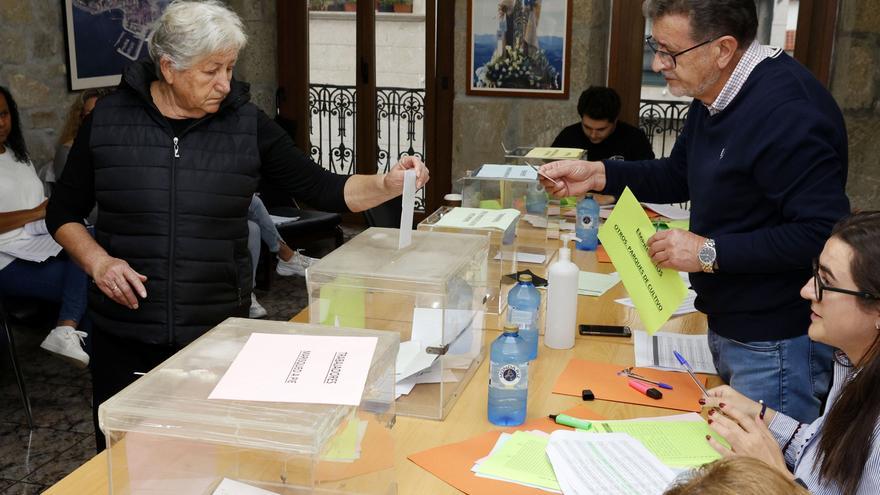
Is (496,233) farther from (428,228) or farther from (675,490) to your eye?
(675,490)

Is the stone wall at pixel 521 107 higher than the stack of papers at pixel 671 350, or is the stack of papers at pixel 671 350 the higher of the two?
the stone wall at pixel 521 107

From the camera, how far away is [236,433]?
1377 mm

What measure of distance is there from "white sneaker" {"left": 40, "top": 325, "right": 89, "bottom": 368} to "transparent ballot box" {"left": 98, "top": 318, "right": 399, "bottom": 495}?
254 cm

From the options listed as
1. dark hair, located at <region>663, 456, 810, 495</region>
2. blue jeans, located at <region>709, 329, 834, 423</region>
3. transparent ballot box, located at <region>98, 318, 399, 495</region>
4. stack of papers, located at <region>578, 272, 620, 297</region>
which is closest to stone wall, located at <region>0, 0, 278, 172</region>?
stack of papers, located at <region>578, 272, 620, 297</region>

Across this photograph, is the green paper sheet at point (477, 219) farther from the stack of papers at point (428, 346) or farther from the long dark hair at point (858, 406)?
the long dark hair at point (858, 406)

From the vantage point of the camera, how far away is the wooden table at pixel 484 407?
177cm

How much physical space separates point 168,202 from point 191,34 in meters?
0.45

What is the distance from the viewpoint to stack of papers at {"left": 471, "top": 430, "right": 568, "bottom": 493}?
1.76 m

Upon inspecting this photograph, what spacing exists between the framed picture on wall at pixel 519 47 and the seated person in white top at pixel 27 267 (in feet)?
10.3

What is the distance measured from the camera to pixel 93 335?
252 cm

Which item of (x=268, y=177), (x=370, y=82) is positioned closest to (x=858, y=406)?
(x=268, y=177)

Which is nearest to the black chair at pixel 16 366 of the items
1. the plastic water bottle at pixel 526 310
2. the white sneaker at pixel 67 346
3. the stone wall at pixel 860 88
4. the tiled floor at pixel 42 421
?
the tiled floor at pixel 42 421

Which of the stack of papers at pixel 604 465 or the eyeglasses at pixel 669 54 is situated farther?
the eyeglasses at pixel 669 54

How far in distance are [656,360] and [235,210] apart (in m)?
1.23
